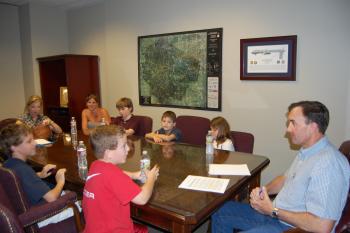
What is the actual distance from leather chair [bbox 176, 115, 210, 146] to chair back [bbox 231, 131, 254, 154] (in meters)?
0.53

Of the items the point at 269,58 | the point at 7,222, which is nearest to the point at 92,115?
the point at 269,58

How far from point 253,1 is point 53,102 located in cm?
403

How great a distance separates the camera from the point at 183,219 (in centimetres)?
141

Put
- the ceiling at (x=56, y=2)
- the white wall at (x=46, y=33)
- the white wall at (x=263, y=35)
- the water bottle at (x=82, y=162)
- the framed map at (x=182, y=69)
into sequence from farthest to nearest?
the white wall at (x=46, y=33) → the ceiling at (x=56, y=2) → the framed map at (x=182, y=69) → the white wall at (x=263, y=35) → the water bottle at (x=82, y=162)

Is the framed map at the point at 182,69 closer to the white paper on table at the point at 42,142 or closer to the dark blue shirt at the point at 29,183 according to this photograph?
the white paper on table at the point at 42,142

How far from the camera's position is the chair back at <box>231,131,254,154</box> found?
2691mm

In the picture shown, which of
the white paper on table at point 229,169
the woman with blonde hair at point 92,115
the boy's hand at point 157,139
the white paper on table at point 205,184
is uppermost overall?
the woman with blonde hair at point 92,115

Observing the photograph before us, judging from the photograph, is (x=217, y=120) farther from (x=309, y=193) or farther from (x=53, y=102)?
(x=53, y=102)

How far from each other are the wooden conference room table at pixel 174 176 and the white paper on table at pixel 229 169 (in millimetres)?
43

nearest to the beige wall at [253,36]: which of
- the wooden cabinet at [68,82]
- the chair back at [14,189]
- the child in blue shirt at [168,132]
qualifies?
the wooden cabinet at [68,82]

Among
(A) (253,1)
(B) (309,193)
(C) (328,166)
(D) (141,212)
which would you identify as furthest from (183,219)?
(A) (253,1)

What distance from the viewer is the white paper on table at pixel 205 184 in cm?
173

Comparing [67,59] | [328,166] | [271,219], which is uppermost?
[67,59]

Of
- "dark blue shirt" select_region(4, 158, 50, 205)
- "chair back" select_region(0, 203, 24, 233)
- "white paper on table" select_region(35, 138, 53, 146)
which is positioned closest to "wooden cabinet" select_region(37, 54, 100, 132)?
"white paper on table" select_region(35, 138, 53, 146)
